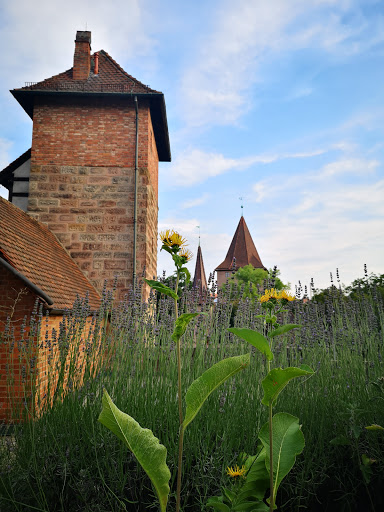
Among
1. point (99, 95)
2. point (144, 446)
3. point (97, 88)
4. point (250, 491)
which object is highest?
point (97, 88)

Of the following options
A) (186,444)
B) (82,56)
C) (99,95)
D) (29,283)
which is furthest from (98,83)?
(186,444)

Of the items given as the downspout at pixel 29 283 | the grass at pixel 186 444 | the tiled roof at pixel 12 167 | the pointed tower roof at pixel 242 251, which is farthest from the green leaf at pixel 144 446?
the pointed tower roof at pixel 242 251

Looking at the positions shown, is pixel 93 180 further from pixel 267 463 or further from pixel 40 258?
pixel 267 463

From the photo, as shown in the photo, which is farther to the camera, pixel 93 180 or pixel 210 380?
pixel 93 180

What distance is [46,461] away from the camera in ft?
8.60

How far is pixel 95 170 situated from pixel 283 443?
11.7 metres

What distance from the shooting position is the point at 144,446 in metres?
1.74

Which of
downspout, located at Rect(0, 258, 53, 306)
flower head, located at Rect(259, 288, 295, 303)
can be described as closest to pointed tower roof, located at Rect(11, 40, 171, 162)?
downspout, located at Rect(0, 258, 53, 306)

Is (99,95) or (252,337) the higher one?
(99,95)

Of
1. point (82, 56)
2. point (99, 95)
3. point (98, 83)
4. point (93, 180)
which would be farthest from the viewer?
point (82, 56)

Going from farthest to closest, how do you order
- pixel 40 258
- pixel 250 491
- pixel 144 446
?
pixel 40 258 < pixel 250 491 < pixel 144 446

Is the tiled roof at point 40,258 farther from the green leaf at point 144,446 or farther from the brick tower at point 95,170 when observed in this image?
the green leaf at point 144,446

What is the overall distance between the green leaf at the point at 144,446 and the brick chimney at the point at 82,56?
44.9 ft

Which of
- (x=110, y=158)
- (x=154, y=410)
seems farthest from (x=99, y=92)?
(x=154, y=410)
